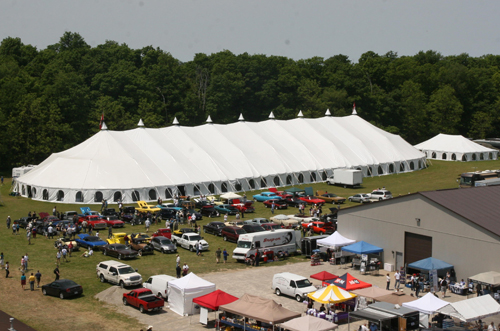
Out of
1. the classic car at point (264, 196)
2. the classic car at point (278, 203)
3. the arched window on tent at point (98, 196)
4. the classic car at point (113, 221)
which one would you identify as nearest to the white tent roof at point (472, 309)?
the classic car at point (113, 221)

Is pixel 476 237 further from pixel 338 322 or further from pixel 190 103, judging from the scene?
pixel 190 103

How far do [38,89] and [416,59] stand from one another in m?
109

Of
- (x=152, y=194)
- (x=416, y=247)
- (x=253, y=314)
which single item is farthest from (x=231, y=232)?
(x=253, y=314)

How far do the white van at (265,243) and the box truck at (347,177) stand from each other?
2895 centimetres

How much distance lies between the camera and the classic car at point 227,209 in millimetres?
57844

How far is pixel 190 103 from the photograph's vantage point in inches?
4658

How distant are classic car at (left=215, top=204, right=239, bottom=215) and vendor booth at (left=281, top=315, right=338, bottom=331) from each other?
1239 inches

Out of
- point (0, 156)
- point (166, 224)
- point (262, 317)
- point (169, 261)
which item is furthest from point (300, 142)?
point (262, 317)

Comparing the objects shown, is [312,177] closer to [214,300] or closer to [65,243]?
[65,243]

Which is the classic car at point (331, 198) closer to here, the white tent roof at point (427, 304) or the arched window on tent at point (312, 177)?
the arched window on tent at point (312, 177)

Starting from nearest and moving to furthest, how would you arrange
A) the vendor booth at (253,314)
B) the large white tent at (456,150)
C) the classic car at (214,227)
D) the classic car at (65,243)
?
the vendor booth at (253,314)
the classic car at (65,243)
the classic car at (214,227)
the large white tent at (456,150)

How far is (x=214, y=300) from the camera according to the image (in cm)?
2975

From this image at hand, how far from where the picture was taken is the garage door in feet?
125

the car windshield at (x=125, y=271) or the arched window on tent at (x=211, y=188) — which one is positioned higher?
the arched window on tent at (x=211, y=188)
